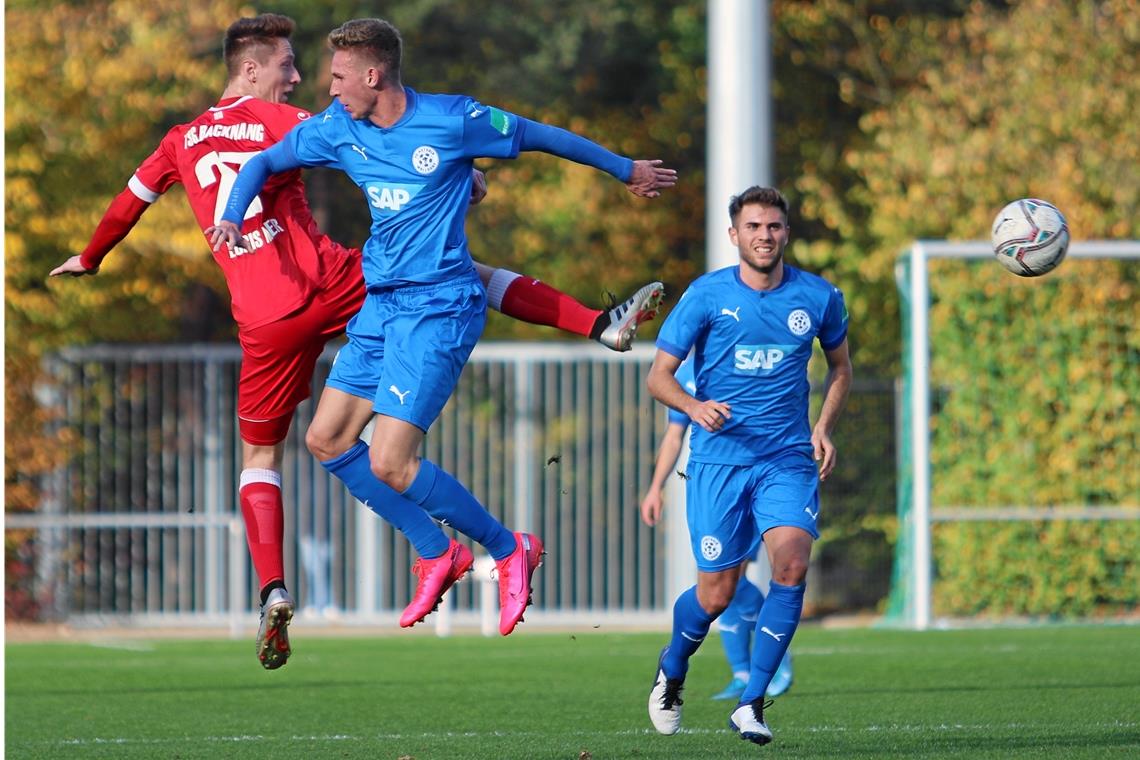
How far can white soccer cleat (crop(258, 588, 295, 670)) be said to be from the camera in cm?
701

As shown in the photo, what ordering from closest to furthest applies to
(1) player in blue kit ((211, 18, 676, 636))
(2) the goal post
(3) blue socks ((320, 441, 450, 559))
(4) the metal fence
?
(1) player in blue kit ((211, 18, 676, 636)) < (3) blue socks ((320, 441, 450, 559)) < (2) the goal post < (4) the metal fence

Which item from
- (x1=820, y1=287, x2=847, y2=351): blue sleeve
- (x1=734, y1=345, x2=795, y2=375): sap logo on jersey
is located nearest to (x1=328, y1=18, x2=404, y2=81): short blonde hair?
(x1=734, y1=345, x2=795, y2=375): sap logo on jersey

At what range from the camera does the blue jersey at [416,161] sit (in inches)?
270

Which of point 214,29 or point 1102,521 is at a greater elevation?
point 214,29

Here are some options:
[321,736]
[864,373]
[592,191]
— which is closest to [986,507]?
[864,373]

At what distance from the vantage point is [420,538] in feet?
24.1

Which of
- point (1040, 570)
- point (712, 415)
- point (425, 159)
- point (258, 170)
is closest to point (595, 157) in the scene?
point (425, 159)

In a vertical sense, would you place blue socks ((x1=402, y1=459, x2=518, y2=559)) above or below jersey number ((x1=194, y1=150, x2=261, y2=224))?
below

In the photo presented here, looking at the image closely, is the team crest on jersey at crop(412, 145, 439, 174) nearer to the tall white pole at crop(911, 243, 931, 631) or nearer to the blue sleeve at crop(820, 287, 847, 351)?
the blue sleeve at crop(820, 287, 847, 351)

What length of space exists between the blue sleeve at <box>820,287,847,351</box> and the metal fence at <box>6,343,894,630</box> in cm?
941

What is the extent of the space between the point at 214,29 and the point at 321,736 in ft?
47.0

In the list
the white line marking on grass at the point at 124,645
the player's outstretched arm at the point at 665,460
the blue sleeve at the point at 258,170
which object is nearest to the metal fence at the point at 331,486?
the white line marking on grass at the point at 124,645

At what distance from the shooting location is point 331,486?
17625 millimetres

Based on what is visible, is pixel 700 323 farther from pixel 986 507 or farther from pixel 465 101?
pixel 986 507
